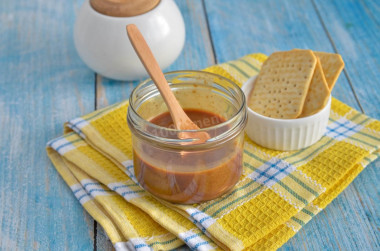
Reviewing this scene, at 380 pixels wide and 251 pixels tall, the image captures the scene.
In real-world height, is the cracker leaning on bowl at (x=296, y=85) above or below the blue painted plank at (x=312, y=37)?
above

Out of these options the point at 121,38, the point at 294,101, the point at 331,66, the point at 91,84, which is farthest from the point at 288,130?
the point at 91,84

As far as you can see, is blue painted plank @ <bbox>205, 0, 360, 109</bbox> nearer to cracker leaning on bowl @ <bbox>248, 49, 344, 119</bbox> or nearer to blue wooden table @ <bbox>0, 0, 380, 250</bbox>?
blue wooden table @ <bbox>0, 0, 380, 250</bbox>

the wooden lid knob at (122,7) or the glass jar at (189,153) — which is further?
the wooden lid knob at (122,7)

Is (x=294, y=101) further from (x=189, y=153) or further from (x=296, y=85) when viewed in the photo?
(x=189, y=153)

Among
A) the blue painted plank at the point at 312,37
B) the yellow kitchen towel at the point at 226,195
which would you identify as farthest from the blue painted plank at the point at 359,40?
the yellow kitchen towel at the point at 226,195

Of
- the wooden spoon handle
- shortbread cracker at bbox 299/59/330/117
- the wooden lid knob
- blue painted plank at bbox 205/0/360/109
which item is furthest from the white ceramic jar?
shortbread cracker at bbox 299/59/330/117

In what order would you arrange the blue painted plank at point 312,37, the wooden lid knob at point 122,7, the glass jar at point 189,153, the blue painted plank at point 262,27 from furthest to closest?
1. the blue painted plank at point 262,27
2. the wooden lid knob at point 122,7
3. the blue painted plank at point 312,37
4. the glass jar at point 189,153

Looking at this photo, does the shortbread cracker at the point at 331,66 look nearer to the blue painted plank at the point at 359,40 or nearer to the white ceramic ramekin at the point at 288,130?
the white ceramic ramekin at the point at 288,130
